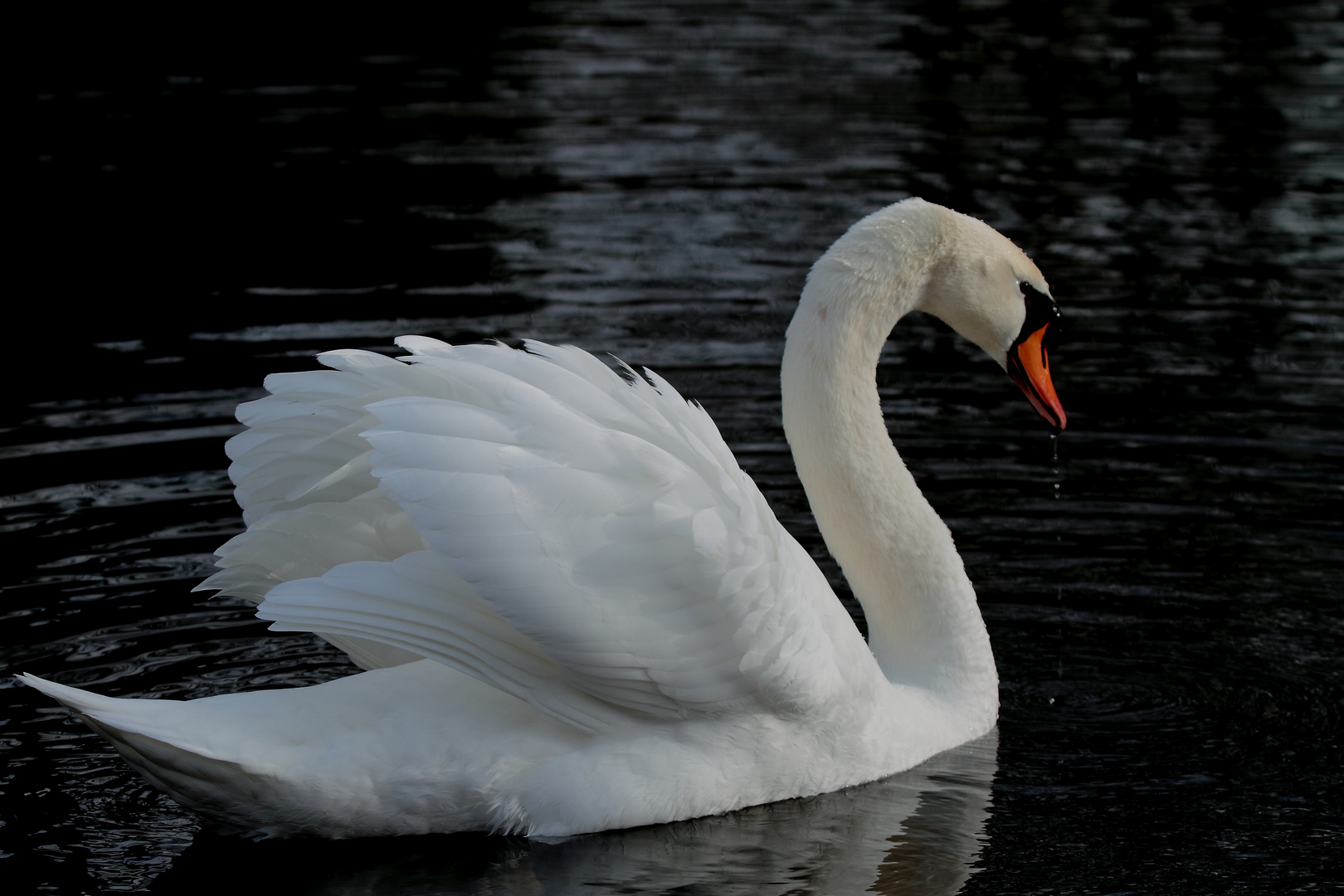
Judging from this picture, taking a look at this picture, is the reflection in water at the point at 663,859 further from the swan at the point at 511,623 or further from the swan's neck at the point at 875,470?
the swan's neck at the point at 875,470

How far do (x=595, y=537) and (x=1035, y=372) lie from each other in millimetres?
2073

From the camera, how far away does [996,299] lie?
236 inches

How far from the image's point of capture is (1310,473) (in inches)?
316

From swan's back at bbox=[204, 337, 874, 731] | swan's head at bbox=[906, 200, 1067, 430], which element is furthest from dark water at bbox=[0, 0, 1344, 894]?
swan's head at bbox=[906, 200, 1067, 430]

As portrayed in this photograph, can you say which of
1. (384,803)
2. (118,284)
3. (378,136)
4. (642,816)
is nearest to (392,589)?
(384,803)

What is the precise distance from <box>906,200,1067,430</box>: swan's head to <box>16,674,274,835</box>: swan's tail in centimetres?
267

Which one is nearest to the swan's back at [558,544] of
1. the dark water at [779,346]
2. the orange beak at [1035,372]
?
the dark water at [779,346]

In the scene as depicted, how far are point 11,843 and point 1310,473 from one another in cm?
558

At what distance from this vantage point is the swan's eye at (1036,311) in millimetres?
6027

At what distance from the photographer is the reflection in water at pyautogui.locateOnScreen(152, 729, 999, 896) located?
482cm

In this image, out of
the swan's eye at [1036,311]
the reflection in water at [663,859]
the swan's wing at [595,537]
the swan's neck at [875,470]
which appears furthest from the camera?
the swan's eye at [1036,311]

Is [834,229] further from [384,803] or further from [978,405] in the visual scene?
[384,803]

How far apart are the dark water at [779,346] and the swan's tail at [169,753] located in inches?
10.9

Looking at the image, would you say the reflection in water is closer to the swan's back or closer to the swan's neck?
the swan's back
